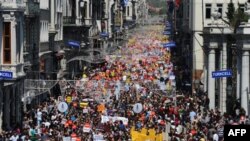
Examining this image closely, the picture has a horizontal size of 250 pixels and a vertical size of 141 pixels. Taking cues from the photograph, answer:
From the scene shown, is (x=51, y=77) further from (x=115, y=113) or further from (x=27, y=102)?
(x=115, y=113)

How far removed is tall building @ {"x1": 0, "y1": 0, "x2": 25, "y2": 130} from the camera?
37719mm

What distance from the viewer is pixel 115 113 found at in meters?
39.3

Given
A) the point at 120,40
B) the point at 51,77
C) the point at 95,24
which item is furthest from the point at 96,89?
the point at 120,40

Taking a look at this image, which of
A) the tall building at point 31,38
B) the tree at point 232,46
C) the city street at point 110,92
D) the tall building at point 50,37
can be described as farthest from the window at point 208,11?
the tree at point 232,46

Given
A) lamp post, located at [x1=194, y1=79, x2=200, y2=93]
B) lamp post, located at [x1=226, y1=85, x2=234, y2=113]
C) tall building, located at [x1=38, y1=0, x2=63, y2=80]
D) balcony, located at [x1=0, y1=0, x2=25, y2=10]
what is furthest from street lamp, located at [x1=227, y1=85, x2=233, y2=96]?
tall building, located at [x1=38, y1=0, x2=63, y2=80]

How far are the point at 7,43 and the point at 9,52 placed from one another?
19.3 inches

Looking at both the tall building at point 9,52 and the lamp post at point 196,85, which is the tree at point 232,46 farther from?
the tall building at point 9,52

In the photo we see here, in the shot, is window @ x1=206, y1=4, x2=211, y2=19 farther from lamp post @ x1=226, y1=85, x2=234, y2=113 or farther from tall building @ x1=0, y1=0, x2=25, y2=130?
tall building @ x1=0, y1=0, x2=25, y2=130

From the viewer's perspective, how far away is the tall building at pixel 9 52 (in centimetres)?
3772

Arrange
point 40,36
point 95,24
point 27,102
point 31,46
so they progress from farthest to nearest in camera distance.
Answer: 1. point 95,24
2. point 40,36
3. point 31,46
4. point 27,102

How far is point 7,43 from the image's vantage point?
38.2m

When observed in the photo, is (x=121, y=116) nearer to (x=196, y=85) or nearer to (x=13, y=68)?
(x=13, y=68)

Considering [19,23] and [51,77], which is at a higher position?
[19,23]

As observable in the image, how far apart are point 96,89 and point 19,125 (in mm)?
8058
